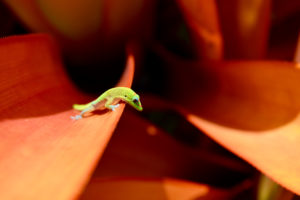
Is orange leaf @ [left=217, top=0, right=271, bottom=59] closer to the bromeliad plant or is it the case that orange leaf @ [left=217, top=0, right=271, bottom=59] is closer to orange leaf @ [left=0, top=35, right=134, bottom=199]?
the bromeliad plant

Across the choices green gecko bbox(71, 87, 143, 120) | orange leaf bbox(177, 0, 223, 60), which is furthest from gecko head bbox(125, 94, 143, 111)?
orange leaf bbox(177, 0, 223, 60)

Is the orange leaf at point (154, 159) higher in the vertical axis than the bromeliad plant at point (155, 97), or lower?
A: lower

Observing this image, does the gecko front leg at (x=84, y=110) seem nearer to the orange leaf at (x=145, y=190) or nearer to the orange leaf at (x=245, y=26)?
the orange leaf at (x=145, y=190)

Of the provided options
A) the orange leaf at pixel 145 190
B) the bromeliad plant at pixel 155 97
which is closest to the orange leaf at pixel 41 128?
the bromeliad plant at pixel 155 97

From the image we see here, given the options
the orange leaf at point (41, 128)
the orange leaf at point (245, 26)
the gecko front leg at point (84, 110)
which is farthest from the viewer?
the orange leaf at point (245, 26)

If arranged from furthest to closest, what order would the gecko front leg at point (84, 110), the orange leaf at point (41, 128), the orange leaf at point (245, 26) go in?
the orange leaf at point (245, 26) → the gecko front leg at point (84, 110) → the orange leaf at point (41, 128)

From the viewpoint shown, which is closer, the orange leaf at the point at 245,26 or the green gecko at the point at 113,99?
the green gecko at the point at 113,99

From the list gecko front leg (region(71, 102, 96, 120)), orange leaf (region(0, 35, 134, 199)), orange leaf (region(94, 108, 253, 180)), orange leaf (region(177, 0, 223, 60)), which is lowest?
orange leaf (region(94, 108, 253, 180))

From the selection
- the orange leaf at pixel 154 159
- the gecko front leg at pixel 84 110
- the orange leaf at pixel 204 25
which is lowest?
the orange leaf at pixel 154 159

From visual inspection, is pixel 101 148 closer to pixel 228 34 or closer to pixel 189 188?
pixel 189 188
